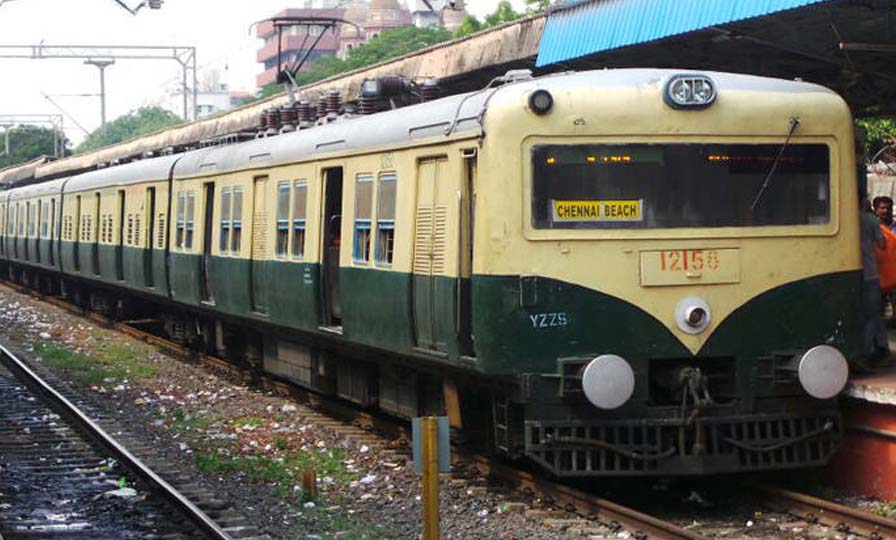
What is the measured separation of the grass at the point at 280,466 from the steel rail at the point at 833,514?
323 cm

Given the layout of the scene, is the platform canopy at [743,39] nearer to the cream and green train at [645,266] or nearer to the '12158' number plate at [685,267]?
the cream and green train at [645,266]

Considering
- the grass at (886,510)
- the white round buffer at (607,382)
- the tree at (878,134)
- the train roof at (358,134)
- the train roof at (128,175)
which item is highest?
the tree at (878,134)

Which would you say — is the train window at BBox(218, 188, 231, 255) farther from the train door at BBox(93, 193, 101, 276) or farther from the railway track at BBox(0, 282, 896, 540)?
the train door at BBox(93, 193, 101, 276)

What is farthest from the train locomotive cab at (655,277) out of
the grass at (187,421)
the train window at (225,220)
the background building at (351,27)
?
the background building at (351,27)

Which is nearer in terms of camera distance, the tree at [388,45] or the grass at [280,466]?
the grass at [280,466]

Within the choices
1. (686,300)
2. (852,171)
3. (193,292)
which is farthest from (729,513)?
(193,292)

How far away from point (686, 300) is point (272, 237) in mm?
6088

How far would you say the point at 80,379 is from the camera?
60.2 feet

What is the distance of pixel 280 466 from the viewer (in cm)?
1161

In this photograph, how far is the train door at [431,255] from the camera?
400 inches

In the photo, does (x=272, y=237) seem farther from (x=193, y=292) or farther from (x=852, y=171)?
(x=852, y=171)

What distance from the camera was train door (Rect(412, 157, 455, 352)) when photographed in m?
10.2

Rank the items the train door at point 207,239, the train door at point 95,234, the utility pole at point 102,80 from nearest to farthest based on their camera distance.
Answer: the train door at point 207,239
the train door at point 95,234
the utility pole at point 102,80

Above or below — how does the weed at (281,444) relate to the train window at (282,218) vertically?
Answer: below
